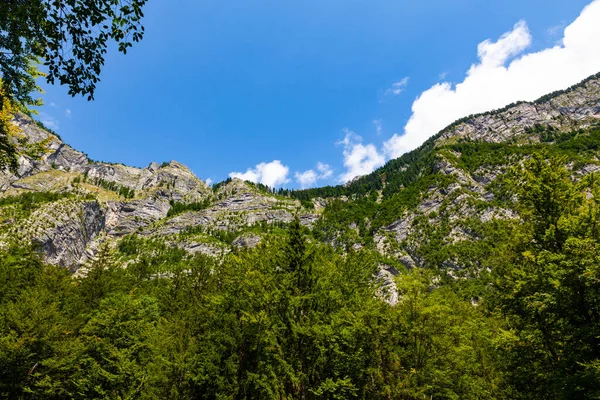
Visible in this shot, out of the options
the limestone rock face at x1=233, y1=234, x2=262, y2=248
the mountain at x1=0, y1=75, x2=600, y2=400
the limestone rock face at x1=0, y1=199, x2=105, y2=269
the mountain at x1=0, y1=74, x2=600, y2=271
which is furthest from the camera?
the limestone rock face at x1=233, y1=234, x2=262, y2=248

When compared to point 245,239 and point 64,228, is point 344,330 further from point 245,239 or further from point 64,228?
point 64,228

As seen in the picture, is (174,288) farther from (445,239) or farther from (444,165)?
(444,165)

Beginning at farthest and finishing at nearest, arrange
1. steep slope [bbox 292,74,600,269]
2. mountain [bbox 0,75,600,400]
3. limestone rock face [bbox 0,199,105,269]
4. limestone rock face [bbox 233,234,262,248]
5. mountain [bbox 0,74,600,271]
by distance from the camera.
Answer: limestone rock face [bbox 233,234,262,248] < mountain [bbox 0,74,600,271] < limestone rock face [bbox 0,199,105,269] < steep slope [bbox 292,74,600,269] < mountain [bbox 0,75,600,400]

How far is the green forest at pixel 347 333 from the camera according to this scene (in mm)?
12133

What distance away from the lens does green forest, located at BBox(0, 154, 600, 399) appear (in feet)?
39.8

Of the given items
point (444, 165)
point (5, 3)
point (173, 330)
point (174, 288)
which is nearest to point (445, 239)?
point (444, 165)

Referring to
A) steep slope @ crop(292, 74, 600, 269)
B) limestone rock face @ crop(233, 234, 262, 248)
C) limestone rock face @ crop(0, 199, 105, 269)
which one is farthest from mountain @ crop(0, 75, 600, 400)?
limestone rock face @ crop(233, 234, 262, 248)

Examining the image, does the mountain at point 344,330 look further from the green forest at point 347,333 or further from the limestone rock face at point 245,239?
the limestone rock face at point 245,239

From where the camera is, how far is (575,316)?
37.7 ft

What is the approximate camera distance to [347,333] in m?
14.5

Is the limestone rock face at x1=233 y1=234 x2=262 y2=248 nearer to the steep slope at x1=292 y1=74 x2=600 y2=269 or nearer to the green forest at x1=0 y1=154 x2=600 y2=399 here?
the steep slope at x1=292 y1=74 x2=600 y2=269

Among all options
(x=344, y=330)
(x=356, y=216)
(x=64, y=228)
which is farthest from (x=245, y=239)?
(x=344, y=330)

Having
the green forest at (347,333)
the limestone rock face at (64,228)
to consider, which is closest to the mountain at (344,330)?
the green forest at (347,333)

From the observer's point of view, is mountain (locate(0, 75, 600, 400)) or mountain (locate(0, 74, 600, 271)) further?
mountain (locate(0, 74, 600, 271))
